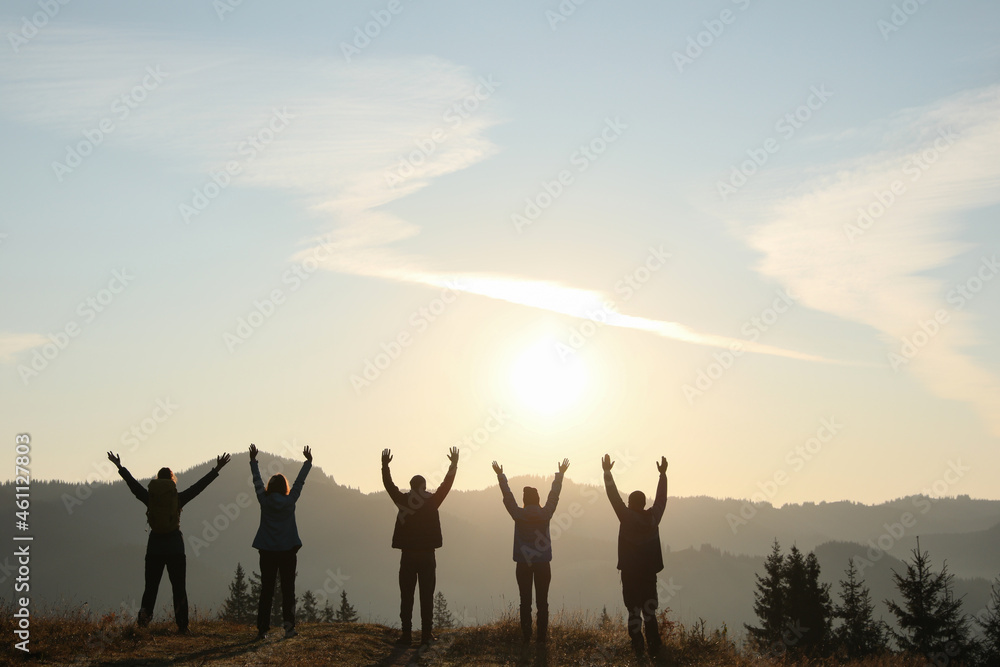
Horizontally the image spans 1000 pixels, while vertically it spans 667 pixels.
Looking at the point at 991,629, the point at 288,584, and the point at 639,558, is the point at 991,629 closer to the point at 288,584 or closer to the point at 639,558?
the point at 639,558

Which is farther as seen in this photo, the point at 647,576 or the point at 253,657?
the point at 647,576

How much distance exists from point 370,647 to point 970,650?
38328 millimetres

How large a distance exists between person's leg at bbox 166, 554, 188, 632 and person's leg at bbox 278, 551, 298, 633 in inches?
64.4

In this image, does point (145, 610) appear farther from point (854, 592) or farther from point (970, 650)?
point (854, 592)

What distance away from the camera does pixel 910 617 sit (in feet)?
139

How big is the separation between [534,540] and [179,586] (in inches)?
238

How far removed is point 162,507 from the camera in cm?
1321

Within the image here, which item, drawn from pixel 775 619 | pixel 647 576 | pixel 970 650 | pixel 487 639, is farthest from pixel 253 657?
pixel 775 619

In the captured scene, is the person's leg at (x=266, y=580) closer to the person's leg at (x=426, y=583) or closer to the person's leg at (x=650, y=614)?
the person's leg at (x=426, y=583)

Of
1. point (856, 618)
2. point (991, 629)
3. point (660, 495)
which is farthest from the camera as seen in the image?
point (856, 618)

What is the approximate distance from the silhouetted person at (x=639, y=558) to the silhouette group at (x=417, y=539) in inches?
0.6

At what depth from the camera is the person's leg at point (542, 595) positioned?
528 inches

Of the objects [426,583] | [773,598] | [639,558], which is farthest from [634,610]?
[773,598]

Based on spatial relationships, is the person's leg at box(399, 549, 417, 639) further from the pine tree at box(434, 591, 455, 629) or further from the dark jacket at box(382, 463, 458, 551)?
the pine tree at box(434, 591, 455, 629)
